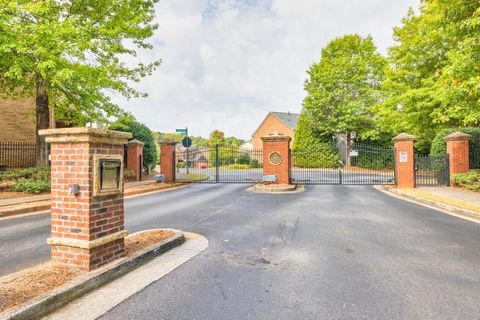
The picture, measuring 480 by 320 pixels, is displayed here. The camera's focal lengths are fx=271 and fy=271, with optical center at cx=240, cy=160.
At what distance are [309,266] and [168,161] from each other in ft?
42.7

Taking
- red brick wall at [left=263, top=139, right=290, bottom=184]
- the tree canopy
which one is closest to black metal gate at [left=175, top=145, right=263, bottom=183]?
red brick wall at [left=263, top=139, right=290, bottom=184]

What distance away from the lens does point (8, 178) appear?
1198 centimetres

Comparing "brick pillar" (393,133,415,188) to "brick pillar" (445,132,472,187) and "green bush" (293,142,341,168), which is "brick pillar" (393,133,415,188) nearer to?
"brick pillar" (445,132,472,187)

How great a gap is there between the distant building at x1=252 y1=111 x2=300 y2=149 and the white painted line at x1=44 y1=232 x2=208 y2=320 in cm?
4036

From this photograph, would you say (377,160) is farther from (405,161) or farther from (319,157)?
(405,161)

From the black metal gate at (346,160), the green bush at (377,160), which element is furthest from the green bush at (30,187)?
the green bush at (377,160)

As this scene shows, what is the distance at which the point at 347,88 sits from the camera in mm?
29281

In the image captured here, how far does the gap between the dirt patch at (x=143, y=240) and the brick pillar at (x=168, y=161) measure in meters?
10.7

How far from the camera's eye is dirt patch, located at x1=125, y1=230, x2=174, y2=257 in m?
4.43

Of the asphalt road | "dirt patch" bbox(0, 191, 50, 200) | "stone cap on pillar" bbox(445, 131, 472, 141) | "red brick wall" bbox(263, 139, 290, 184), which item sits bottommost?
the asphalt road

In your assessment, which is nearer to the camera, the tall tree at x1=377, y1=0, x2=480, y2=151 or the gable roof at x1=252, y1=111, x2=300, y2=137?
the tall tree at x1=377, y1=0, x2=480, y2=151

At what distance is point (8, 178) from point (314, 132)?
88.9 feet

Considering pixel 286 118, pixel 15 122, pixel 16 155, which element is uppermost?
pixel 286 118

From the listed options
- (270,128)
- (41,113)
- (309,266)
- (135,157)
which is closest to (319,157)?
(270,128)
